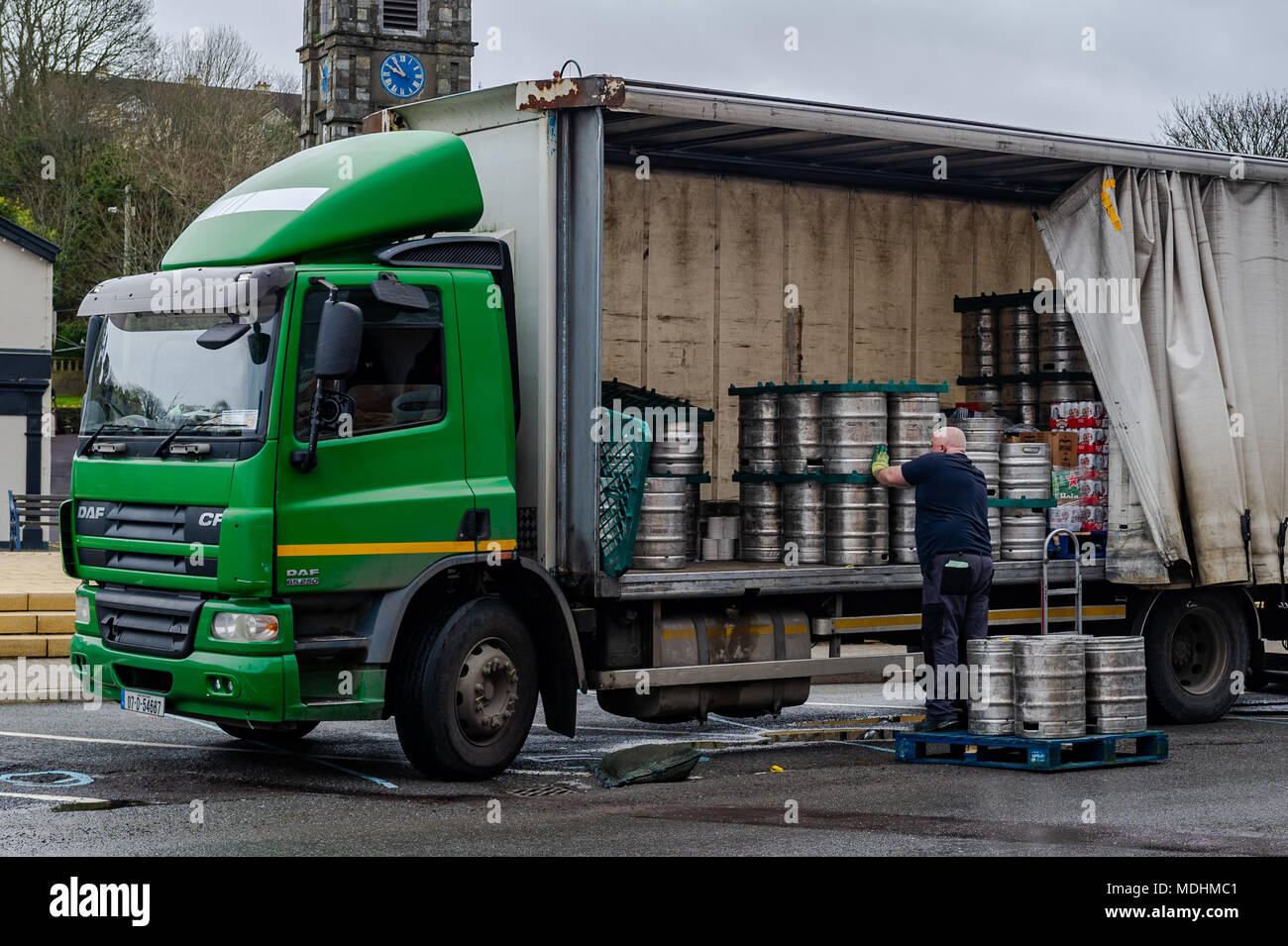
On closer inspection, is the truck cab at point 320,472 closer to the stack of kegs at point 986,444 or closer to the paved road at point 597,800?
the paved road at point 597,800

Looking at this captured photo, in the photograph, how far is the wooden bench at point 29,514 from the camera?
23.8 metres

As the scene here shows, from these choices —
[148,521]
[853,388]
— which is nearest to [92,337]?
[148,521]

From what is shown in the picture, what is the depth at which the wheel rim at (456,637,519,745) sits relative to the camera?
9.29 m

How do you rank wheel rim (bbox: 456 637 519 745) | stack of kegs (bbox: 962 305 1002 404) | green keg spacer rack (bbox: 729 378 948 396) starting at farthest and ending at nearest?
1. stack of kegs (bbox: 962 305 1002 404)
2. green keg spacer rack (bbox: 729 378 948 396)
3. wheel rim (bbox: 456 637 519 745)

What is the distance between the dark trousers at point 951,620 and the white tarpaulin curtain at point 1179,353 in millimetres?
1749

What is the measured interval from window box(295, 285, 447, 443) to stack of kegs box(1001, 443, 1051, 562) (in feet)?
14.2

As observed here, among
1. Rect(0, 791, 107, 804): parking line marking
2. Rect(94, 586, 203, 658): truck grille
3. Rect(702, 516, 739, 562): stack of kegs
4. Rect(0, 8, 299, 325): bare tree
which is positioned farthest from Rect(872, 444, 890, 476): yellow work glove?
Rect(0, 8, 299, 325): bare tree

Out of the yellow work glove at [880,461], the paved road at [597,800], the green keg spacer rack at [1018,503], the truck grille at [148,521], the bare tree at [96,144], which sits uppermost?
the bare tree at [96,144]

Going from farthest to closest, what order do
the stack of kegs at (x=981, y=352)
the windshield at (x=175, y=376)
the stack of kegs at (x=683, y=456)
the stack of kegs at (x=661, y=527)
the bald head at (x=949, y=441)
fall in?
the stack of kegs at (x=981, y=352) → the bald head at (x=949, y=441) → the stack of kegs at (x=683, y=456) → the stack of kegs at (x=661, y=527) → the windshield at (x=175, y=376)

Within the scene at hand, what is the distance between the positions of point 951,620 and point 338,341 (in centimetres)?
409

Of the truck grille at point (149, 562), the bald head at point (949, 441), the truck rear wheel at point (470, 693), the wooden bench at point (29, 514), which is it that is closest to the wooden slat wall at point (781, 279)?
Result: the bald head at point (949, 441)

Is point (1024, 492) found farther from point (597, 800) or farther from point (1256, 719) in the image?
point (597, 800)

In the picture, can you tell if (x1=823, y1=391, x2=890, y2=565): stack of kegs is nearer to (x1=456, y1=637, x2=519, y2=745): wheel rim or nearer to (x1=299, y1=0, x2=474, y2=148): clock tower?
(x1=456, y1=637, x2=519, y2=745): wheel rim
